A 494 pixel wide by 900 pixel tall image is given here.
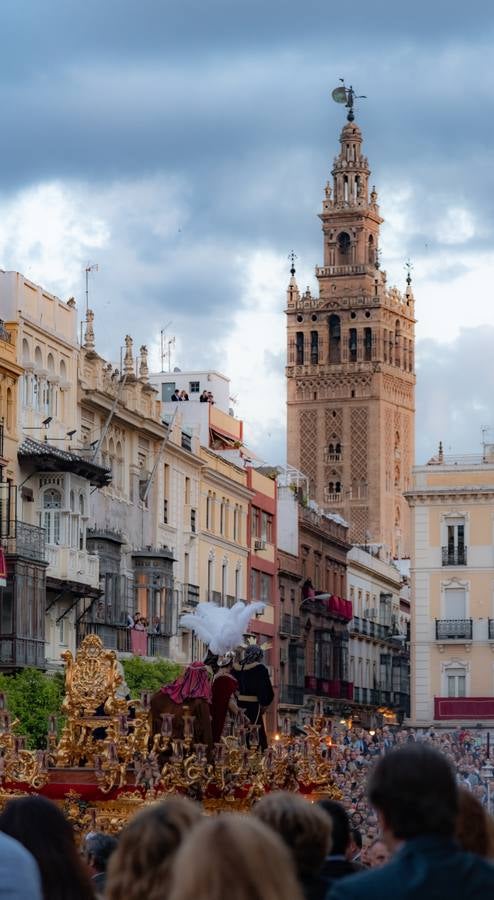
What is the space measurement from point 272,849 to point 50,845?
2.37 meters

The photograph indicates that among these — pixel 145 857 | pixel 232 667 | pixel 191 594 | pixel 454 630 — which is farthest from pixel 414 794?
pixel 454 630

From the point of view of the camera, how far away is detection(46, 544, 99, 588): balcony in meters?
59.6

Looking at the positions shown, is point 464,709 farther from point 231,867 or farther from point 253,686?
point 231,867

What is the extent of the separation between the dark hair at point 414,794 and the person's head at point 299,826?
4.57ft

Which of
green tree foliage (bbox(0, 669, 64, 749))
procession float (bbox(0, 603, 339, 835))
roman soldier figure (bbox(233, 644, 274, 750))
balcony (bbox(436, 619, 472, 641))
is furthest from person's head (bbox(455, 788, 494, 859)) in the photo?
balcony (bbox(436, 619, 472, 641))

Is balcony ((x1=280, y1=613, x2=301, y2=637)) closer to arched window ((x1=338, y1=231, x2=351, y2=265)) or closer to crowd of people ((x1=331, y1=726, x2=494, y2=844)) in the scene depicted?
crowd of people ((x1=331, y1=726, x2=494, y2=844))

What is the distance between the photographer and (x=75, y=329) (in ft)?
212

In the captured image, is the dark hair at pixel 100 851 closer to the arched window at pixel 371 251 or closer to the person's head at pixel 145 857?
the person's head at pixel 145 857

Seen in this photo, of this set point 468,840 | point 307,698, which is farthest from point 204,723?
point 307,698

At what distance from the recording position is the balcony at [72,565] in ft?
196

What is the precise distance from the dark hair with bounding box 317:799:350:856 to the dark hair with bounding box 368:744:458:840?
315 cm

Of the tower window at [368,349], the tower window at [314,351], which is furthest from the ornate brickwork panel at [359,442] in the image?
the tower window at [314,351]

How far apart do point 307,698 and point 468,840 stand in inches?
3280

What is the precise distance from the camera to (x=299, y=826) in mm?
9664
